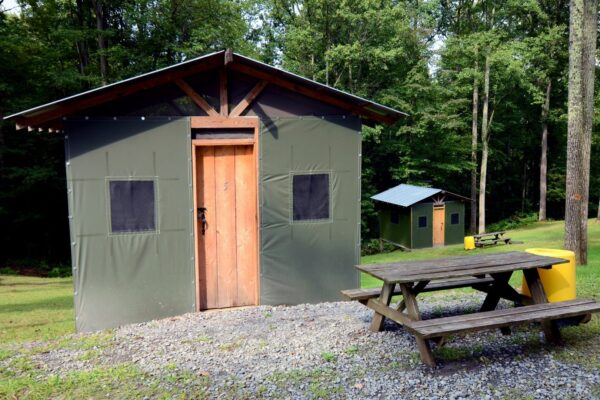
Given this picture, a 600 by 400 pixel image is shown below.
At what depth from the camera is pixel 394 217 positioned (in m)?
21.3

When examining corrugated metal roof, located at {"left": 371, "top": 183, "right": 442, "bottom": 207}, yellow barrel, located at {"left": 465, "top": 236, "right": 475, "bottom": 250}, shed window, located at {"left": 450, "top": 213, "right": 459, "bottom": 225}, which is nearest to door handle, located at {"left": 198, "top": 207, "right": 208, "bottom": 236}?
corrugated metal roof, located at {"left": 371, "top": 183, "right": 442, "bottom": 207}

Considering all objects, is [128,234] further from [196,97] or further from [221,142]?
[196,97]

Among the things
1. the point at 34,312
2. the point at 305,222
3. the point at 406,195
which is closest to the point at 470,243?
the point at 406,195

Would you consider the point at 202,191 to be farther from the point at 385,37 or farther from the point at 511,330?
the point at 385,37

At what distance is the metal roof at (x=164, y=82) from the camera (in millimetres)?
5328

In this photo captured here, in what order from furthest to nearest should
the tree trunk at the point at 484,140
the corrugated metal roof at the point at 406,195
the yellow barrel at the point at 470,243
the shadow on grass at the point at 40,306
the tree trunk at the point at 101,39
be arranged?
the tree trunk at the point at 484,140 < the corrugated metal roof at the point at 406,195 < the yellow barrel at the point at 470,243 < the tree trunk at the point at 101,39 < the shadow on grass at the point at 40,306

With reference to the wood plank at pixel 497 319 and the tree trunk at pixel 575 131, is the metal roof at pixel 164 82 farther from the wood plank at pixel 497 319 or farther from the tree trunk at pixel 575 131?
the tree trunk at pixel 575 131

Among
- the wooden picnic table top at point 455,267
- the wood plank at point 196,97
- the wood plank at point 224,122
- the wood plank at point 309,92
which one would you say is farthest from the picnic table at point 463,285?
the wood plank at point 196,97

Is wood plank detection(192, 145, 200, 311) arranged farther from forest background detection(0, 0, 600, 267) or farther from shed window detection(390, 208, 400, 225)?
shed window detection(390, 208, 400, 225)

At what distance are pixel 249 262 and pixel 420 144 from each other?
21.1 meters

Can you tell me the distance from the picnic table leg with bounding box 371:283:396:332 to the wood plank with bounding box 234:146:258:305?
79.8 inches

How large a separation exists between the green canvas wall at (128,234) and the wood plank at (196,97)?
329 millimetres

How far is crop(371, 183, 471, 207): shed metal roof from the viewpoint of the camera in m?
19.5

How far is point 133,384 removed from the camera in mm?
3791
